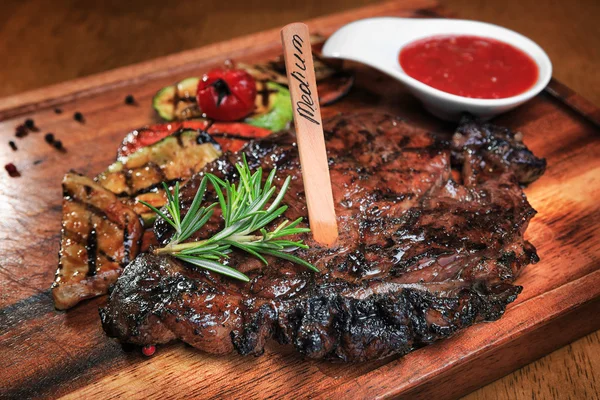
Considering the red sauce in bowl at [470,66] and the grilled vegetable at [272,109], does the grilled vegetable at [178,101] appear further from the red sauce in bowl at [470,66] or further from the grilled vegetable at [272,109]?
the red sauce in bowl at [470,66]

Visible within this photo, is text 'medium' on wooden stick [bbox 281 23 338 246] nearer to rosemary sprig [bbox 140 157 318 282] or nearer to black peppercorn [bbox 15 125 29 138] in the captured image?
rosemary sprig [bbox 140 157 318 282]

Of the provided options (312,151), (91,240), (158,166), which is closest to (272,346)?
(312,151)

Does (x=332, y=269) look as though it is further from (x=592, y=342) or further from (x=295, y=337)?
(x=592, y=342)

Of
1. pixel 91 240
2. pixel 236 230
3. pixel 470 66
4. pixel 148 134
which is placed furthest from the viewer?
pixel 470 66

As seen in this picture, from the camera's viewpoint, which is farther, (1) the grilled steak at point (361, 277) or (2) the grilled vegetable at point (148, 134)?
(2) the grilled vegetable at point (148, 134)

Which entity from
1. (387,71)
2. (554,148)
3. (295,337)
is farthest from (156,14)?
(295,337)

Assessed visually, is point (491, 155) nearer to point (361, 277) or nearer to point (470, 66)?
point (470, 66)

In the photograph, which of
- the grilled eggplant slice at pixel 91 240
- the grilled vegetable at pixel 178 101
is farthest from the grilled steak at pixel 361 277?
the grilled vegetable at pixel 178 101
